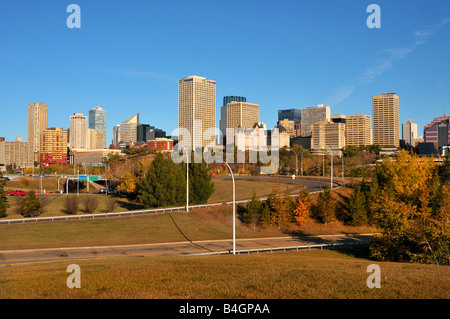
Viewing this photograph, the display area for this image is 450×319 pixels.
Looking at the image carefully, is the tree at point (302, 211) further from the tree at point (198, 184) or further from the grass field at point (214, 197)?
the tree at point (198, 184)

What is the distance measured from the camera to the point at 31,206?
5122 centimetres

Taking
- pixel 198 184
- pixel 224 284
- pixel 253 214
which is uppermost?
pixel 198 184

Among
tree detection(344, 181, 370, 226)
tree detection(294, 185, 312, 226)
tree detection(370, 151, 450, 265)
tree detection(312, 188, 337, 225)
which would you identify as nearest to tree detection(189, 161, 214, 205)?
tree detection(294, 185, 312, 226)

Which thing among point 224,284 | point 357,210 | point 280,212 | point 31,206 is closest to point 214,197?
point 280,212

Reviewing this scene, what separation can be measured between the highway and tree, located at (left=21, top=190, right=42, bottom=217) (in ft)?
71.6

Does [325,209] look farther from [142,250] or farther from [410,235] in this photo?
[142,250]

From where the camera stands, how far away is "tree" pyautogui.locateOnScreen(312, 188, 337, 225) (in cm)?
5184

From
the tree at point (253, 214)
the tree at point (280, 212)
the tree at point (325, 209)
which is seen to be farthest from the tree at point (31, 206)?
the tree at point (325, 209)

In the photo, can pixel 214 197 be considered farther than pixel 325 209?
Yes

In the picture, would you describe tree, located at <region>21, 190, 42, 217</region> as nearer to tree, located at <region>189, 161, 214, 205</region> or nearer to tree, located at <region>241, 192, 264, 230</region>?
tree, located at <region>189, 161, 214, 205</region>

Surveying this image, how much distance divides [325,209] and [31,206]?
4039 centimetres

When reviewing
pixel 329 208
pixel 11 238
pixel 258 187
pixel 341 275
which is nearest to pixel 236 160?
pixel 258 187

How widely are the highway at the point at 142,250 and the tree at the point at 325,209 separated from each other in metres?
10.3
